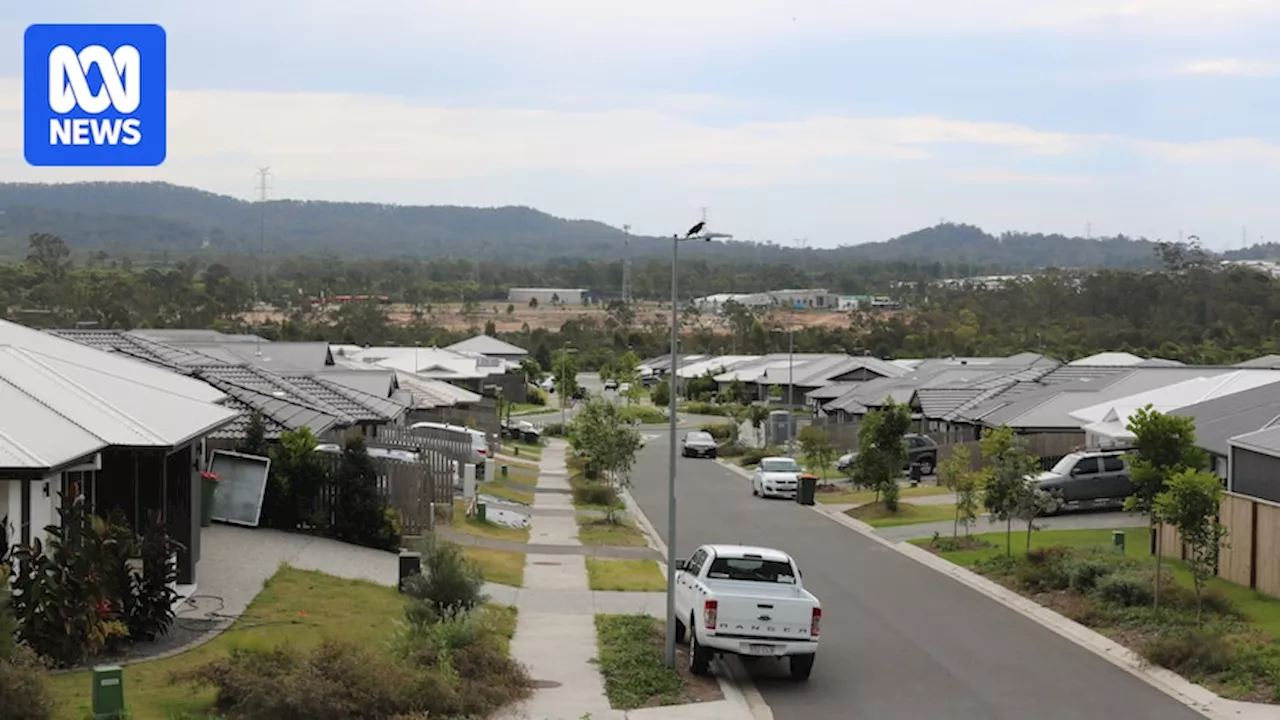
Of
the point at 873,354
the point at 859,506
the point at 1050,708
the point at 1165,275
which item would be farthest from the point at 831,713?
the point at 1165,275

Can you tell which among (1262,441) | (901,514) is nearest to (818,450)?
(901,514)

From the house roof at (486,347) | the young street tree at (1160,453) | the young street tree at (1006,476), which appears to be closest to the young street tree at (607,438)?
the young street tree at (1006,476)

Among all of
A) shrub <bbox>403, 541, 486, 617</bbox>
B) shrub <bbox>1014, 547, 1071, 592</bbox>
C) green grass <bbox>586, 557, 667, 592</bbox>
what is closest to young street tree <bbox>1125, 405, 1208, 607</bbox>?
shrub <bbox>1014, 547, 1071, 592</bbox>

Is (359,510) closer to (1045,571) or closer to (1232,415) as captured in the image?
(1045,571)

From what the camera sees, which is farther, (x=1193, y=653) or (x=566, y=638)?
Result: (x=566, y=638)

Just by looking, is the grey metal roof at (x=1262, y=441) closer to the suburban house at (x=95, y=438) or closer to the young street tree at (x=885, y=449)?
the young street tree at (x=885, y=449)

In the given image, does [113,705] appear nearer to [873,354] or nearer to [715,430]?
[715,430]
